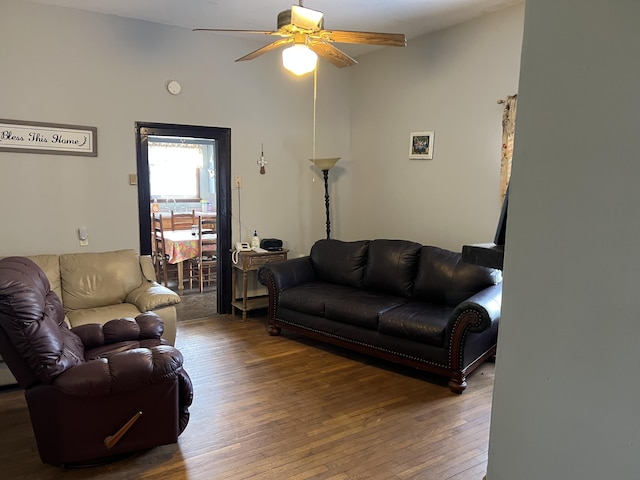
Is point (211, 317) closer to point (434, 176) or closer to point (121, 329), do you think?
point (121, 329)

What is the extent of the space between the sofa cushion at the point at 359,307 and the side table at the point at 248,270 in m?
1.06

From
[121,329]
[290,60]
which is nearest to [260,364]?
[121,329]

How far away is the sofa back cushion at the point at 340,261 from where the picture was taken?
14.4 feet

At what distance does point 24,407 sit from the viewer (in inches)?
114

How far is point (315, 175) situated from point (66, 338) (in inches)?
136

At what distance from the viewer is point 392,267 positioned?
161 inches

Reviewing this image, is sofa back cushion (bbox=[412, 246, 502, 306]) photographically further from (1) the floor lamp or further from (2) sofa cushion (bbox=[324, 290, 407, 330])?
(1) the floor lamp

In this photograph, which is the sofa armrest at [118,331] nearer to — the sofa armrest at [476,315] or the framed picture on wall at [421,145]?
the sofa armrest at [476,315]

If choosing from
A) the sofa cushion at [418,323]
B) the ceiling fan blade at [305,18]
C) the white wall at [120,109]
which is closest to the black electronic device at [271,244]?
the white wall at [120,109]

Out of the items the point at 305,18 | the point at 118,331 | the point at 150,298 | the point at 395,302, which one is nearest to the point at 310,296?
the point at 395,302

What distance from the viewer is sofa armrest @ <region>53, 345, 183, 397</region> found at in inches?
82.2

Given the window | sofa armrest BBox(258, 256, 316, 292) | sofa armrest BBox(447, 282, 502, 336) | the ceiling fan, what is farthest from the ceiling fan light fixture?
the window

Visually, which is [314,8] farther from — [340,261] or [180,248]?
[180,248]

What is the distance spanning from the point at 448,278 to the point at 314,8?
2.57 metres
